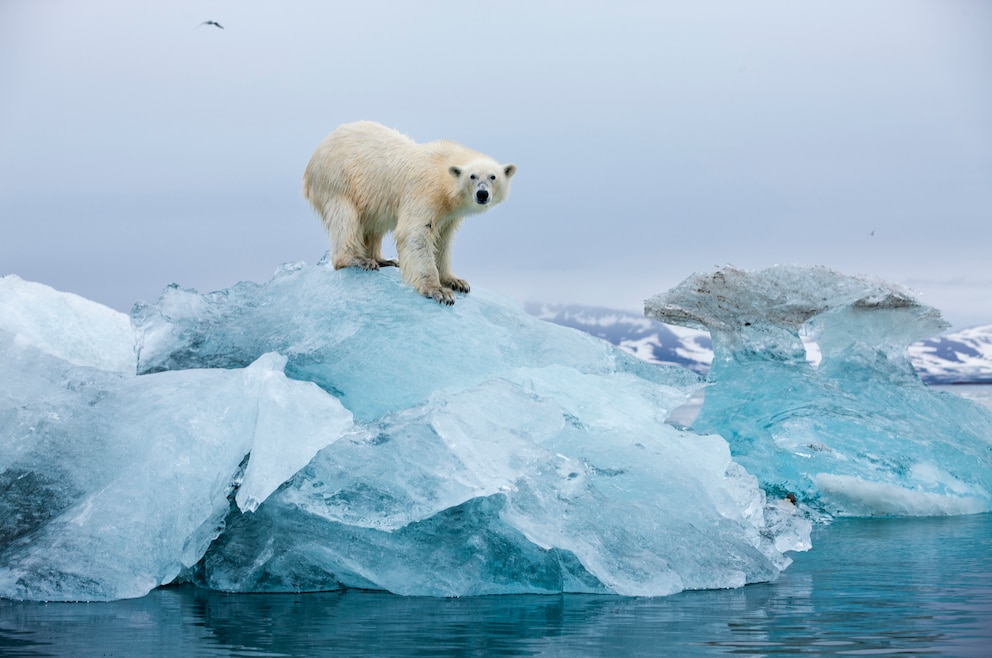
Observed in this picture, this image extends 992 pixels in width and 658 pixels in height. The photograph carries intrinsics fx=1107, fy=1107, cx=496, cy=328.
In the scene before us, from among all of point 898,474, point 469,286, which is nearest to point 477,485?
point 469,286

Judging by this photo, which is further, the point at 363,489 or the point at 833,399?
the point at 833,399

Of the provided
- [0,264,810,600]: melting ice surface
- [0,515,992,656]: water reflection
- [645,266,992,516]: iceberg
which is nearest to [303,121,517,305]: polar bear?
[0,264,810,600]: melting ice surface

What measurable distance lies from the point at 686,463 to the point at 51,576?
3.90 m

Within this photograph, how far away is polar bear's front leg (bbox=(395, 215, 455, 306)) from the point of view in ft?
28.0

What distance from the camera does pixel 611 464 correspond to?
712 cm

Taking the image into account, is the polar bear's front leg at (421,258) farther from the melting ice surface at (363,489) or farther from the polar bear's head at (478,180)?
the melting ice surface at (363,489)

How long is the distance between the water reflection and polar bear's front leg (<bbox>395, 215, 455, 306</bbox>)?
2803 millimetres

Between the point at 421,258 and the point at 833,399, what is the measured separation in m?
5.75

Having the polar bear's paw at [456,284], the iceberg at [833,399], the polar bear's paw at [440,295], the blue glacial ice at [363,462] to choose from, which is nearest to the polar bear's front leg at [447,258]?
the polar bear's paw at [456,284]

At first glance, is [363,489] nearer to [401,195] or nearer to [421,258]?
[421,258]

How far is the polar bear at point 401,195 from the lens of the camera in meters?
8.57

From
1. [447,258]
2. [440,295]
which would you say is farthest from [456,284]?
[440,295]

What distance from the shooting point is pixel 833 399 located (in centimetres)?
1216

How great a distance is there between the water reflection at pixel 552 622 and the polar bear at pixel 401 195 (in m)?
3.12
